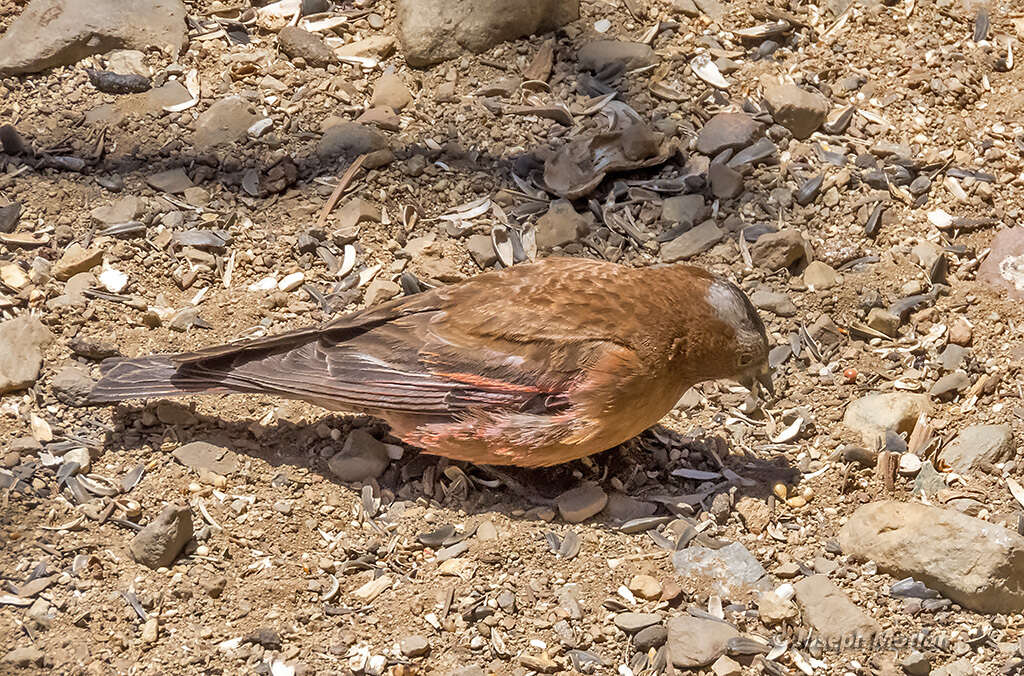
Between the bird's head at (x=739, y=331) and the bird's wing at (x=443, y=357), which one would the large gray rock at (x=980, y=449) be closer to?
the bird's head at (x=739, y=331)

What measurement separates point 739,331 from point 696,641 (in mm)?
1290

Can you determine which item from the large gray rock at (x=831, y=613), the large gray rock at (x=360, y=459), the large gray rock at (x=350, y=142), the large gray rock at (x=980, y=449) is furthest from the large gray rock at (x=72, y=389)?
the large gray rock at (x=980, y=449)

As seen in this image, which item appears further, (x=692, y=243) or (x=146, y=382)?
(x=692, y=243)

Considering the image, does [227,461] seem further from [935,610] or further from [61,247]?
[935,610]

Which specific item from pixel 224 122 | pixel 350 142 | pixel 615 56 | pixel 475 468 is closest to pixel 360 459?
pixel 475 468

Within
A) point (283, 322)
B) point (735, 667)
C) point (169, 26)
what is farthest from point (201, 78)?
point (735, 667)

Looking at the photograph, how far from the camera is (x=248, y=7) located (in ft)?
22.3

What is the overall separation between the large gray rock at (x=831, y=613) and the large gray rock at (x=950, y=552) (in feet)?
0.75

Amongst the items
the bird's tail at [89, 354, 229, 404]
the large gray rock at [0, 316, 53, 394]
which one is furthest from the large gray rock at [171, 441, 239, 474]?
the large gray rock at [0, 316, 53, 394]

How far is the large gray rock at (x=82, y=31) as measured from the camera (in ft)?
21.1

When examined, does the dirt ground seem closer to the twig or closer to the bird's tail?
the twig

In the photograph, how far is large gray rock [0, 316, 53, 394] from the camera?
17.1 feet

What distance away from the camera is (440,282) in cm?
577

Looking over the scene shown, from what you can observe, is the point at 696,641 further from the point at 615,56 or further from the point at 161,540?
the point at 615,56
